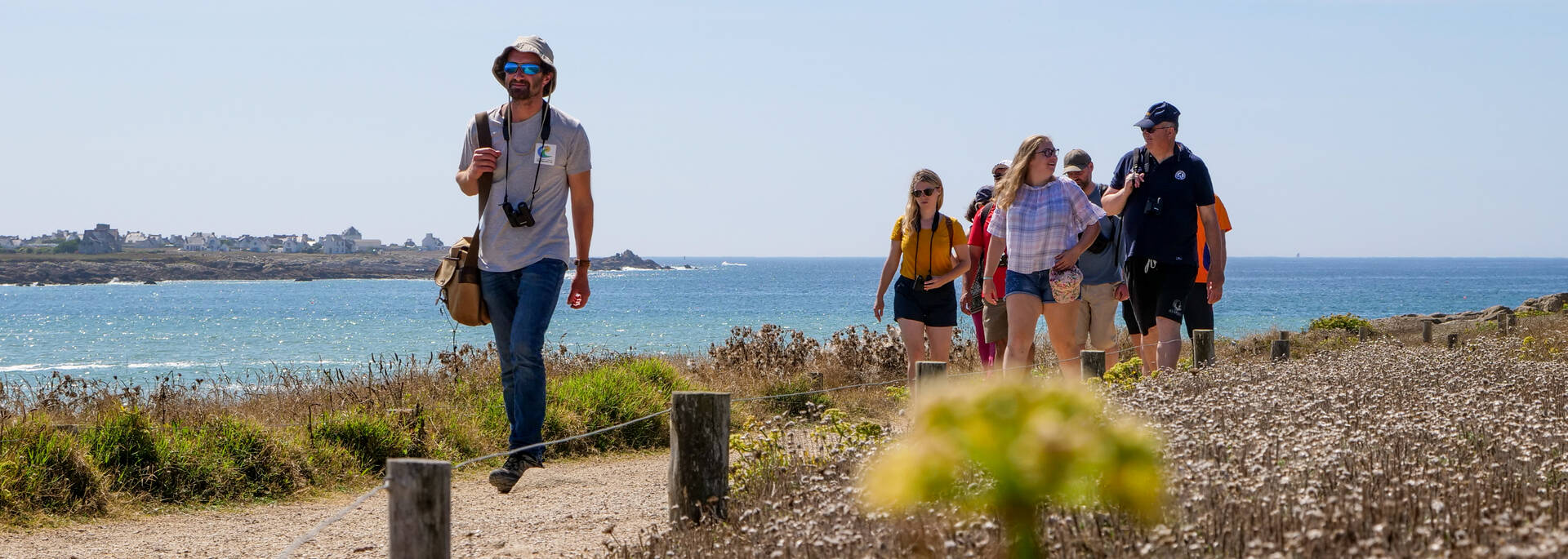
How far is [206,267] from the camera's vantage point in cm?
16288

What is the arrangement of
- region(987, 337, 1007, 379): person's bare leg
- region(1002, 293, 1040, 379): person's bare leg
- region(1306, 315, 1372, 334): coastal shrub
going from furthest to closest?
region(1306, 315, 1372, 334): coastal shrub
region(987, 337, 1007, 379): person's bare leg
region(1002, 293, 1040, 379): person's bare leg

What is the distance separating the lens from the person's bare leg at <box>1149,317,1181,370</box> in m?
7.87

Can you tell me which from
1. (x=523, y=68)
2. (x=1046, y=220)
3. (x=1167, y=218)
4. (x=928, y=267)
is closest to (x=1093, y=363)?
(x=1046, y=220)

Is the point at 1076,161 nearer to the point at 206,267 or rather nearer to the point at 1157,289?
the point at 1157,289

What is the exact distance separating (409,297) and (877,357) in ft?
352

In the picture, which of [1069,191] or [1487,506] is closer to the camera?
[1487,506]

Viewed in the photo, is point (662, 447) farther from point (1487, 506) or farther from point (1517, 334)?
point (1517, 334)

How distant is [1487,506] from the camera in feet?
12.1

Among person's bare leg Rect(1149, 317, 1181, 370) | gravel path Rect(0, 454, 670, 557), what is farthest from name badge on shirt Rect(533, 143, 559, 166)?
person's bare leg Rect(1149, 317, 1181, 370)

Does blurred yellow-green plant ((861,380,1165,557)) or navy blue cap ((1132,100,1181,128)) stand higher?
navy blue cap ((1132,100,1181,128))

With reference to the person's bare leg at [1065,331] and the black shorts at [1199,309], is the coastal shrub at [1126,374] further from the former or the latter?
the black shorts at [1199,309]

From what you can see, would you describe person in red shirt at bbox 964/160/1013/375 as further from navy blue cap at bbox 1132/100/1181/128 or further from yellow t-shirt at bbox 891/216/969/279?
navy blue cap at bbox 1132/100/1181/128

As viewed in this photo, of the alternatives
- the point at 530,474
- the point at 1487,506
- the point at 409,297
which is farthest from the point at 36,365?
the point at 409,297

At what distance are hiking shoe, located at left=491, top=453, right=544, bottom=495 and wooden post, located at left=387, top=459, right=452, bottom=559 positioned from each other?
1957 mm
